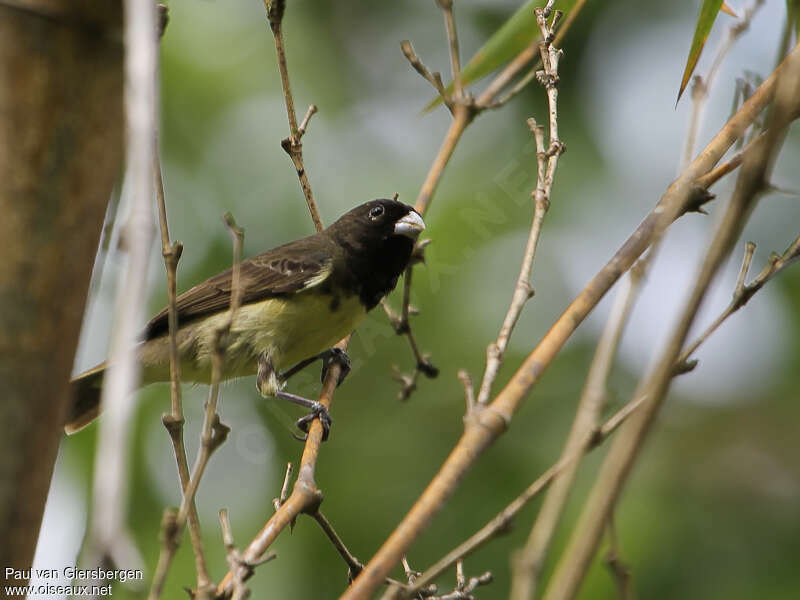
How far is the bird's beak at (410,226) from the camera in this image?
4.45 m

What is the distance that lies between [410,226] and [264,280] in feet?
2.66

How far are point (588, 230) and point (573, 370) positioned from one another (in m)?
1.03

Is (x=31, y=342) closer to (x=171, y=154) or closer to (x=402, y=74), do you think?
Answer: (x=171, y=154)

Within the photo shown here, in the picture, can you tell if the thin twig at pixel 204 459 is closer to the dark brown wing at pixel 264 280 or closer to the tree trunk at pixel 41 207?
the tree trunk at pixel 41 207

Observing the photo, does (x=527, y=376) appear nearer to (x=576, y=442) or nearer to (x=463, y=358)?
(x=576, y=442)

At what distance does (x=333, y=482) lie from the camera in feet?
18.3

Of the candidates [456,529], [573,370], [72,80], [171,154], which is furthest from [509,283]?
[72,80]

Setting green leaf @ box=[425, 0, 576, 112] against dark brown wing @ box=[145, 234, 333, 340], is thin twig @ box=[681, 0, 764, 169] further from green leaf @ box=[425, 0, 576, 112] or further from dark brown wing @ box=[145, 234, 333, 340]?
dark brown wing @ box=[145, 234, 333, 340]

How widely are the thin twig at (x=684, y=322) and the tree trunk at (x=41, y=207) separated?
0.70 metres

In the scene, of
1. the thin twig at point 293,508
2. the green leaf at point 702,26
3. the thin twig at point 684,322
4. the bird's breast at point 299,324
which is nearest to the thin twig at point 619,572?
the thin twig at point 684,322

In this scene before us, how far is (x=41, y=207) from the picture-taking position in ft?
4.02

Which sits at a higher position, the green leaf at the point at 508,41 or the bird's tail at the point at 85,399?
the green leaf at the point at 508,41

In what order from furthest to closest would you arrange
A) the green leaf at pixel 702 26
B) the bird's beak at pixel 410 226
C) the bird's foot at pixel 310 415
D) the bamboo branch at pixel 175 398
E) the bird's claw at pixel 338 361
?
the bird's beak at pixel 410 226
the bird's claw at pixel 338 361
the bird's foot at pixel 310 415
the green leaf at pixel 702 26
the bamboo branch at pixel 175 398

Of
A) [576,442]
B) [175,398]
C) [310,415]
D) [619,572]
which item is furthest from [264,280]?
[576,442]
